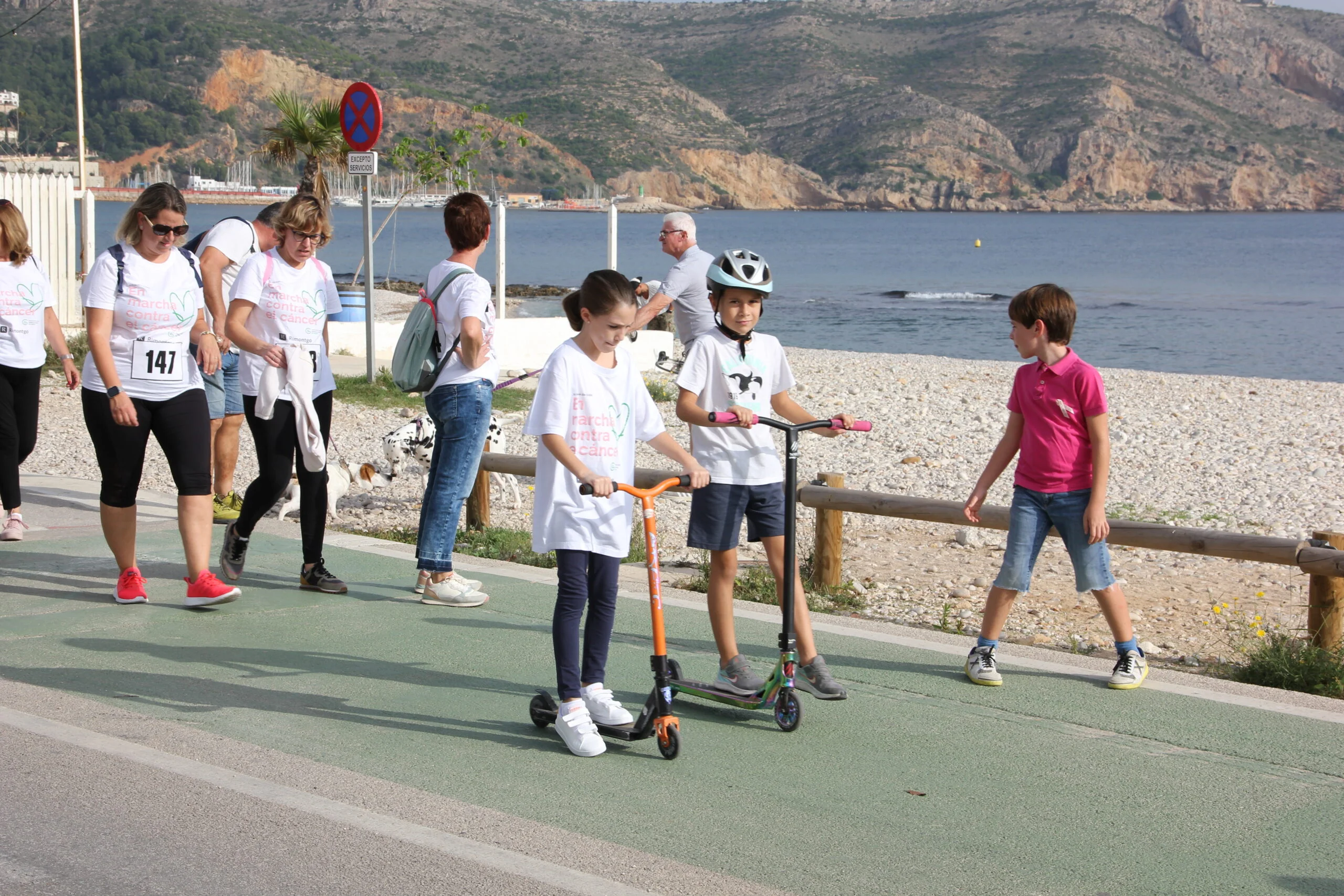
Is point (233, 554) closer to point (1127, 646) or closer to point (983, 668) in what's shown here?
point (983, 668)

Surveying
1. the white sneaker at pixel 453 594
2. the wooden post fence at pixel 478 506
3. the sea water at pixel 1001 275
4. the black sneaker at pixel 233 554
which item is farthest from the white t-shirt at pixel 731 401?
the sea water at pixel 1001 275

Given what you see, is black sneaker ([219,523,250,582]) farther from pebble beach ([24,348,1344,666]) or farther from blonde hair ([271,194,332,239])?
pebble beach ([24,348,1344,666])

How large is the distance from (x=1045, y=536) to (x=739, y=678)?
143cm

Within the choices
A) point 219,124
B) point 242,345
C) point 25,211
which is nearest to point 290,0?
point 219,124

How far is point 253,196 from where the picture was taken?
123m

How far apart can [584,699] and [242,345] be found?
9.37 ft

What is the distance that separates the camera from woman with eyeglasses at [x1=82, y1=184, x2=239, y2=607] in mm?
6328

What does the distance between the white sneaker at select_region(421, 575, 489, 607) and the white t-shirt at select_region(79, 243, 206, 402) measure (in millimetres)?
1513

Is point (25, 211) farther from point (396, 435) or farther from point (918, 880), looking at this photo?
point (918, 880)

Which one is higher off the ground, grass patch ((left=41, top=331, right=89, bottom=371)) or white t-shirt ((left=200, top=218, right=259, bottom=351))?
white t-shirt ((left=200, top=218, right=259, bottom=351))

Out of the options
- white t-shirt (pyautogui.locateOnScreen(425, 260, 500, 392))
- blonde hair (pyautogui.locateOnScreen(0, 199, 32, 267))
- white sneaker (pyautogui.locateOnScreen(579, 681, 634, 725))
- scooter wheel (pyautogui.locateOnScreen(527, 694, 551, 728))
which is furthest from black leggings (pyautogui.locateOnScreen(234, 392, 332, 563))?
white sneaker (pyautogui.locateOnScreen(579, 681, 634, 725))

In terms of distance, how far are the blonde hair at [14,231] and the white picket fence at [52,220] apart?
1147cm

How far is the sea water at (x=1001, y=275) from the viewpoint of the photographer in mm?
40844

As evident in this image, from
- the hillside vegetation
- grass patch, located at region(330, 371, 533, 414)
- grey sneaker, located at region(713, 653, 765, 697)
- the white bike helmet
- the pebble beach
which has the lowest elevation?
the pebble beach
